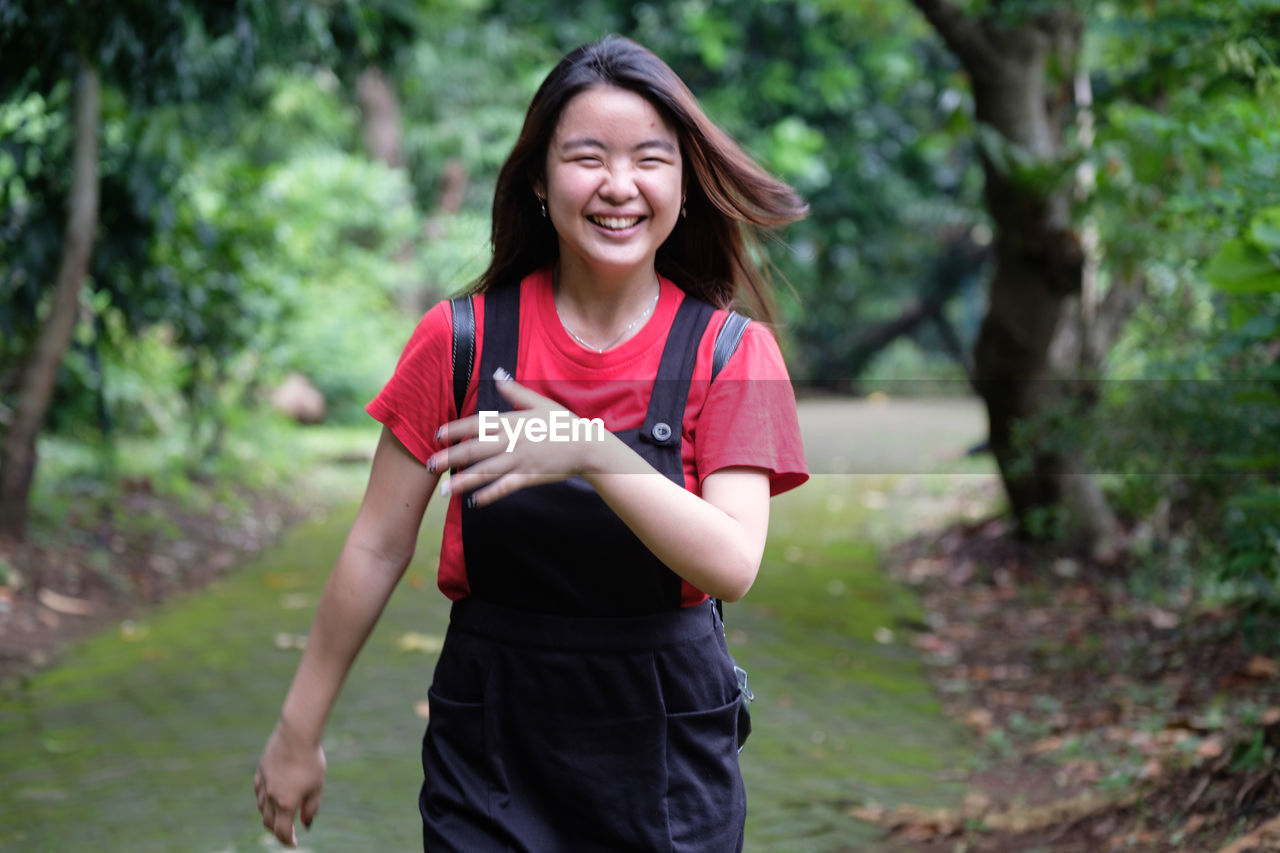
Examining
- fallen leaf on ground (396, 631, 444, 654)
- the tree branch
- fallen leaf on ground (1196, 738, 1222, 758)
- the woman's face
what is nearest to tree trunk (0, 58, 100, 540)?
fallen leaf on ground (396, 631, 444, 654)

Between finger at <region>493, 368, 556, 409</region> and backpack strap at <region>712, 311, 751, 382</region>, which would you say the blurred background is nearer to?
backpack strap at <region>712, 311, 751, 382</region>

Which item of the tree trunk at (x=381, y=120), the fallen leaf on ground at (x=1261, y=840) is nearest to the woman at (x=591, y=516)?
the fallen leaf on ground at (x=1261, y=840)

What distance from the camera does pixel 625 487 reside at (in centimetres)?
156

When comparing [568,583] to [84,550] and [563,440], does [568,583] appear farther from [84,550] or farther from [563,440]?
[84,550]

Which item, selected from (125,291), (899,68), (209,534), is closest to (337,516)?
(209,534)

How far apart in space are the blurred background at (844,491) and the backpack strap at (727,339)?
1.72 feet

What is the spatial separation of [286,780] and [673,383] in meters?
0.84

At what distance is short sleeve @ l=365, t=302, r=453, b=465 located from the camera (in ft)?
6.10

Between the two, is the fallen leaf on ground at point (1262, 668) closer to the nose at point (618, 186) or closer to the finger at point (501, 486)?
the nose at point (618, 186)

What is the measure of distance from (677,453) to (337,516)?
294 inches

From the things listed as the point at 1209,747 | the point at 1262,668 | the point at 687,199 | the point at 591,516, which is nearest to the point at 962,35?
the point at 1262,668

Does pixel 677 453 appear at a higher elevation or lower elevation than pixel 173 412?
higher

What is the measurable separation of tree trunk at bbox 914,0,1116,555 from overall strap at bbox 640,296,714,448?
4459 mm

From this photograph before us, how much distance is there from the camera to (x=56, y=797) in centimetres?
379
